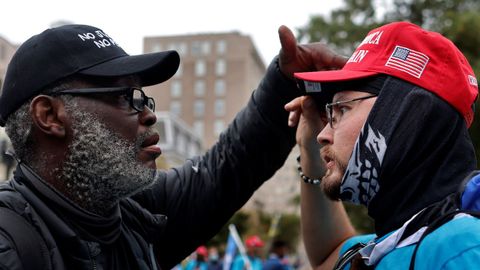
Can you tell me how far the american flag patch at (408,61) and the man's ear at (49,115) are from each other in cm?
131

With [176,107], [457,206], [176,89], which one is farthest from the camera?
[176,107]

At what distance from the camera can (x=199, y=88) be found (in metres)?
90.8

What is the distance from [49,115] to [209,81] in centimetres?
8738

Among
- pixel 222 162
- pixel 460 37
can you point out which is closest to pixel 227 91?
pixel 460 37

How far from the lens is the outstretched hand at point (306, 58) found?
2854mm

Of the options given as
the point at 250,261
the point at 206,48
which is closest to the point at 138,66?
the point at 250,261

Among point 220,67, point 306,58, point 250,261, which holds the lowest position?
point 220,67

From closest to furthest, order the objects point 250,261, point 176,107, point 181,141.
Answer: point 250,261 → point 181,141 → point 176,107

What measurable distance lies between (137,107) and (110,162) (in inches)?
10.7

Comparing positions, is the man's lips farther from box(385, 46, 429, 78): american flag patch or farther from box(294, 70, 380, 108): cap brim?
box(385, 46, 429, 78): american flag patch

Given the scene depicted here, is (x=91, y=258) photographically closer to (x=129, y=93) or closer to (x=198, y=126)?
(x=129, y=93)

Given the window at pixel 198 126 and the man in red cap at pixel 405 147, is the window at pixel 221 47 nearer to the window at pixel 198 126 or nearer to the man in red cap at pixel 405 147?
the window at pixel 198 126

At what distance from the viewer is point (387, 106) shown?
86.8 inches

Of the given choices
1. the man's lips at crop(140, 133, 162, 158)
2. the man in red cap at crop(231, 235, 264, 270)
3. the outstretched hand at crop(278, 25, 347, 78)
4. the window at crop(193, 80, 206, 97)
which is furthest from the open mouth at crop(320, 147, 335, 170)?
the window at crop(193, 80, 206, 97)
